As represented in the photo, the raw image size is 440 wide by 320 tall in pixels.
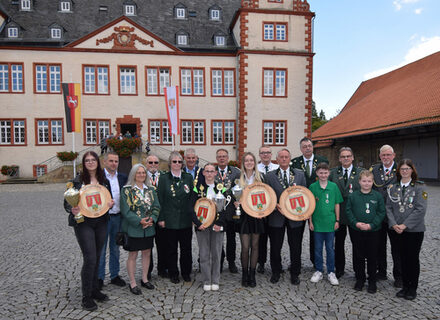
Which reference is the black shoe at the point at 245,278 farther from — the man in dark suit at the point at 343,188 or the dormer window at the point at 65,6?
the dormer window at the point at 65,6

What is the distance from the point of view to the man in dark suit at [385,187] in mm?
4168

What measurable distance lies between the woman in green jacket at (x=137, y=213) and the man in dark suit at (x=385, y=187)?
2.93 meters

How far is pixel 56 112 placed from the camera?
2102 cm

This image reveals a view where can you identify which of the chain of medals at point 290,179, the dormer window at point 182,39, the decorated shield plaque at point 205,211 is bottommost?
the decorated shield plaque at point 205,211

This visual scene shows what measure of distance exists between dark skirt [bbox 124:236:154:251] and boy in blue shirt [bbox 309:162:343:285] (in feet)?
7.05

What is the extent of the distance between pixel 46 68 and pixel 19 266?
19.2 metres

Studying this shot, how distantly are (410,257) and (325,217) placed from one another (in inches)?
41.4

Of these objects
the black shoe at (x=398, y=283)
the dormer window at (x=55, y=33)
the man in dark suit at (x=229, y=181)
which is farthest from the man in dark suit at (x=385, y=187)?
the dormer window at (x=55, y=33)

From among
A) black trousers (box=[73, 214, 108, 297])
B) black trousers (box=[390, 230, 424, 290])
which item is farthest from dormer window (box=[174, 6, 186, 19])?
black trousers (box=[390, 230, 424, 290])

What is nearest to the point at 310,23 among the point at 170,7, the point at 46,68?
the point at 170,7

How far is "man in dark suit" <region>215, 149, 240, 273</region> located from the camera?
4.10 m

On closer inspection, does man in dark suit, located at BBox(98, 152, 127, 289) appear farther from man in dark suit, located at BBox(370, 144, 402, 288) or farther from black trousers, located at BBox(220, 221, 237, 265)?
man in dark suit, located at BBox(370, 144, 402, 288)

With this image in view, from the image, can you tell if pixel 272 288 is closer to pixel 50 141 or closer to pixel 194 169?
pixel 194 169

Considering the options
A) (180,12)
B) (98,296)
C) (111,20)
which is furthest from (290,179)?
(111,20)
